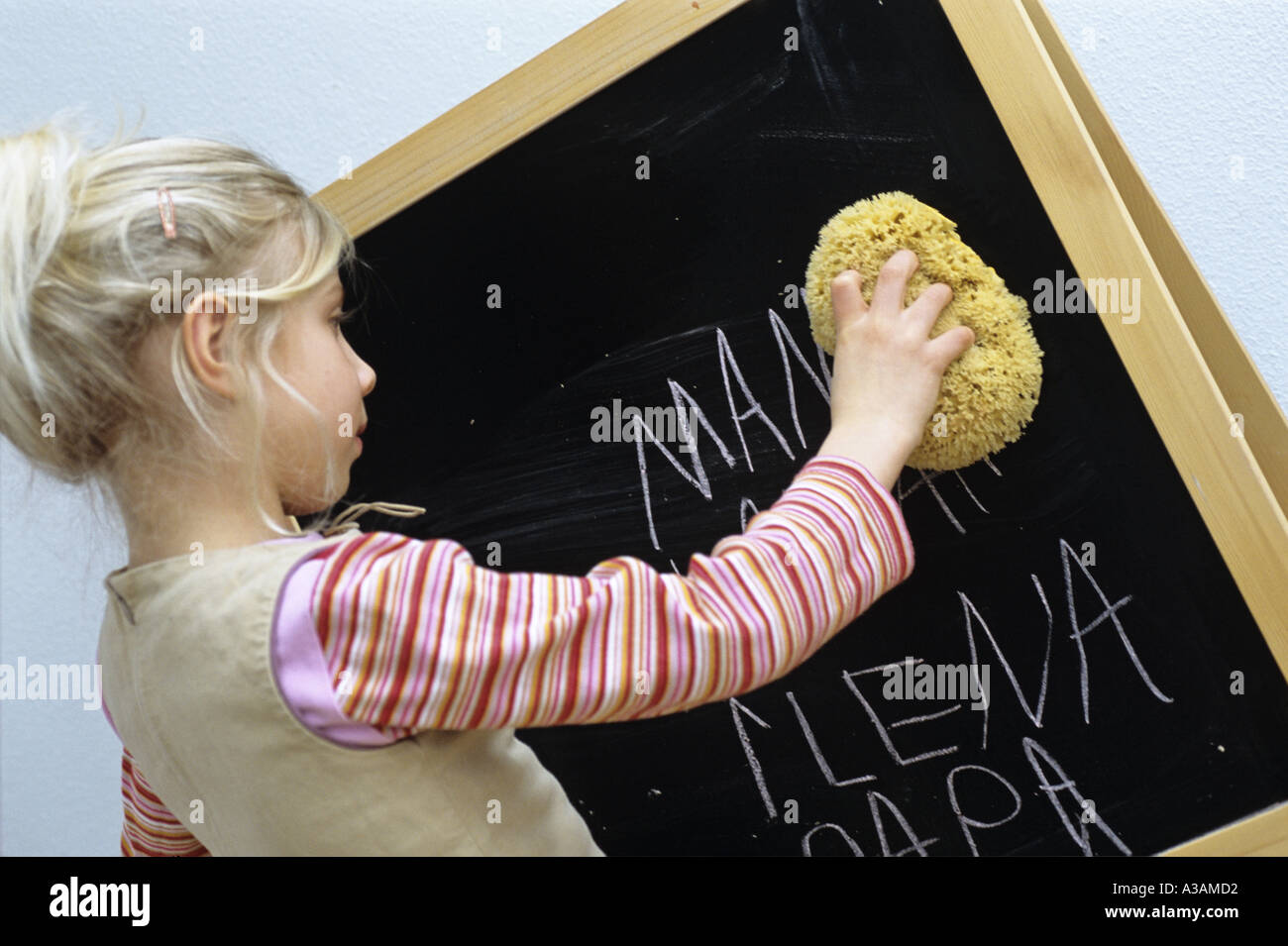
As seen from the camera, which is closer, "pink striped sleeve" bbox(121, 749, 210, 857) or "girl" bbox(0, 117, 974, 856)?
"girl" bbox(0, 117, 974, 856)

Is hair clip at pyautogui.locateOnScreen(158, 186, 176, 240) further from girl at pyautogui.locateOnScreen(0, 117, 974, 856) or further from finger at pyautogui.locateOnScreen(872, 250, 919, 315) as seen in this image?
finger at pyautogui.locateOnScreen(872, 250, 919, 315)

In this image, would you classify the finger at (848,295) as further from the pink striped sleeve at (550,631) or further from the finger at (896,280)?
the pink striped sleeve at (550,631)

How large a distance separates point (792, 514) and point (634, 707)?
13cm

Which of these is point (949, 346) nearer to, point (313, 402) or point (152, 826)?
point (313, 402)

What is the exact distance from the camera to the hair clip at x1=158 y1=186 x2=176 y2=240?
1.70 ft

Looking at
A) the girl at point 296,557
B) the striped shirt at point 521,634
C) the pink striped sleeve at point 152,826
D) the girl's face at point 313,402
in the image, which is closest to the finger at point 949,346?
the girl at point 296,557

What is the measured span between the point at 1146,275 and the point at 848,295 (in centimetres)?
16

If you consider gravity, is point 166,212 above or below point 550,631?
above

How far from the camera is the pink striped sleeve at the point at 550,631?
1.58ft

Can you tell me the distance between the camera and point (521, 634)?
481mm

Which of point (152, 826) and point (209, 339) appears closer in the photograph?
point (209, 339)

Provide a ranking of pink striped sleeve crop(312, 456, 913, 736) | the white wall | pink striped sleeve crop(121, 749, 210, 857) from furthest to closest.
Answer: the white wall < pink striped sleeve crop(121, 749, 210, 857) < pink striped sleeve crop(312, 456, 913, 736)

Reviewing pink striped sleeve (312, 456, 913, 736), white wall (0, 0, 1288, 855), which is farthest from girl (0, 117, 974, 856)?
white wall (0, 0, 1288, 855)

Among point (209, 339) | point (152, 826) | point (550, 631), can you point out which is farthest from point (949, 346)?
point (152, 826)
